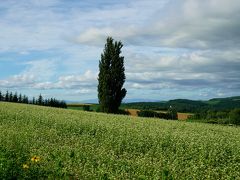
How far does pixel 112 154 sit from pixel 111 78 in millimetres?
50916

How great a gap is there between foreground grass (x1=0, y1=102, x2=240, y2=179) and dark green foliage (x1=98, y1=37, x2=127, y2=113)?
4031 cm

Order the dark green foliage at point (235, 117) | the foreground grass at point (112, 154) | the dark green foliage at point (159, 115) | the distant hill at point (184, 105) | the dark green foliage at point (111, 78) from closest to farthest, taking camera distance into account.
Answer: the foreground grass at point (112, 154) < the dark green foliage at point (235, 117) < the dark green foliage at point (111, 78) < the dark green foliage at point (159, 115) < the distant hill at point (184, 105)

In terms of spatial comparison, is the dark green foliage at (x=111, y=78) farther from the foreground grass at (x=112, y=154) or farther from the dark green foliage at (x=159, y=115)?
the foreground grass at (x=112, y=154)

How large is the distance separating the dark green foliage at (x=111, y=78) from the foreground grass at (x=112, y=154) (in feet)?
132

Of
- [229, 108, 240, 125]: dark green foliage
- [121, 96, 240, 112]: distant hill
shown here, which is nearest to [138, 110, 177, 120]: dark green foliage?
[229, 108, 240, 125]: dark green foliage

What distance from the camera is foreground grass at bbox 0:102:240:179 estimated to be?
14.2 metres

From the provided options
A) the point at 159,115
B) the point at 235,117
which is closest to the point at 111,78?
the point at 159,115

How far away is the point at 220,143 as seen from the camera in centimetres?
2103

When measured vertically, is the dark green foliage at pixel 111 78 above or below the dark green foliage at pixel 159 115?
above

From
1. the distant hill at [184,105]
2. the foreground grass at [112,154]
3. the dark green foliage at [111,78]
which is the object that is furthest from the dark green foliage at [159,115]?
the foreground grass at [112,154]

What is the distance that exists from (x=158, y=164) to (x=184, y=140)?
551 cm

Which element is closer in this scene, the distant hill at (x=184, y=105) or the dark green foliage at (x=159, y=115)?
the dark green foliage at (x=159, y=115)

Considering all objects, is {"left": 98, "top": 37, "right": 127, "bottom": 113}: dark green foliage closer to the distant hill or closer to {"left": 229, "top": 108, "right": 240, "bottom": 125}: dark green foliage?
{"left": 229, "top": 108, "right": 240, "bottom": 125}: dark green foliage

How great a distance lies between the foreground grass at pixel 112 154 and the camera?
14.2 metres
